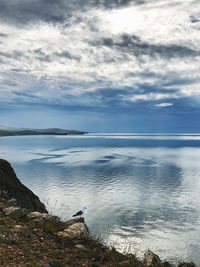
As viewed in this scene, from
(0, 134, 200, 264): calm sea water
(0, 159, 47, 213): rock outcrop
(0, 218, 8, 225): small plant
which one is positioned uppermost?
(0, 218, 8, 225): small plant

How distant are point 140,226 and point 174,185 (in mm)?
23002

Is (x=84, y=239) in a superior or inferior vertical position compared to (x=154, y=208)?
superior

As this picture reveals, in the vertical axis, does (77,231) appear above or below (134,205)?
above

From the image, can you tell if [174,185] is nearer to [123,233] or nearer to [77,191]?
[77,191]

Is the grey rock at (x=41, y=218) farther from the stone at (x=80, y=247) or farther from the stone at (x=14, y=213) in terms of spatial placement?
the stone at (x=80, y=247)

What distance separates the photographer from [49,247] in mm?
10430

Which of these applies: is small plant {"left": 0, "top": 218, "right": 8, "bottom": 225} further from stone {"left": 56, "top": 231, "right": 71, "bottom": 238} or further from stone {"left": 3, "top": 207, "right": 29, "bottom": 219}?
stone {"left": 56, "top": 231, "right": 71, "bottom": 238}

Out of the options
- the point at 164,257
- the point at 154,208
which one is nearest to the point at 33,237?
the point at 164,257

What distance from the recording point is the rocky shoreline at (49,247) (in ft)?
29.5

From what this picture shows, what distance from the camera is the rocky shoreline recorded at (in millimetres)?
8984

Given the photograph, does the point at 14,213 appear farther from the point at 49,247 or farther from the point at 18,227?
the point at 49,247

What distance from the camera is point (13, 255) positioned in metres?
8.80

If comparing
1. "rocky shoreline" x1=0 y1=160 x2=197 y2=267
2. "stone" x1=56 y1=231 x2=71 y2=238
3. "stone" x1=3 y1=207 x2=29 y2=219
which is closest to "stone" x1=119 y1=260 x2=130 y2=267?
"rocky shoreline" x1=0 y1=160 x2=197 y2=267

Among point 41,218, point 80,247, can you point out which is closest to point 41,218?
point 41,218
